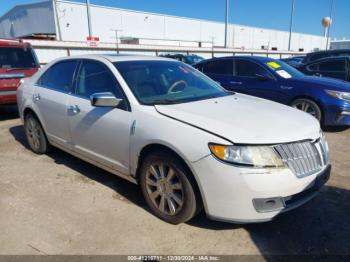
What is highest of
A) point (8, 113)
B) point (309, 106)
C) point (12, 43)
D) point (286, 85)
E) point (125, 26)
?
point (125, 26)

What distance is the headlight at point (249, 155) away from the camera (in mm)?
2438

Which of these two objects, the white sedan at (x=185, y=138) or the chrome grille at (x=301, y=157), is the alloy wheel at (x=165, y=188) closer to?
the white sedan at (x=185, y=138)

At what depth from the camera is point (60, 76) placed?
430 centimetres

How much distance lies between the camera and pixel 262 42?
7362cm

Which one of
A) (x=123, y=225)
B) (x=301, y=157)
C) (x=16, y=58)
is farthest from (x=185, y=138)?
(x=16, y=58)

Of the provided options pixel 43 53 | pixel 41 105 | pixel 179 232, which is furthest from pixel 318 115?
pixel 43 53

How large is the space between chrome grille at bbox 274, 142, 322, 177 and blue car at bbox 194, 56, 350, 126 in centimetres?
365

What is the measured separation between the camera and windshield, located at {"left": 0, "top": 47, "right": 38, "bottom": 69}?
7477 millimetres

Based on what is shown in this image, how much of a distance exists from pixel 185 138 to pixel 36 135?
318 centimetres

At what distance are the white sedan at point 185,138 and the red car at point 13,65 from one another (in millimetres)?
3765

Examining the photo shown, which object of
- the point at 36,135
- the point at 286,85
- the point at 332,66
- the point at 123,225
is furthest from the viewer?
the point at 332,66

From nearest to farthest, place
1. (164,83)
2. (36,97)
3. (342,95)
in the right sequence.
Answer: (164,83)
(36,97)
(342,95)

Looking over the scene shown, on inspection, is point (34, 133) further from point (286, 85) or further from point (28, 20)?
point (28, 20)

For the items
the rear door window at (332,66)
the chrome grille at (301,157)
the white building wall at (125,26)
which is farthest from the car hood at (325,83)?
the white building wall at (125,26)
